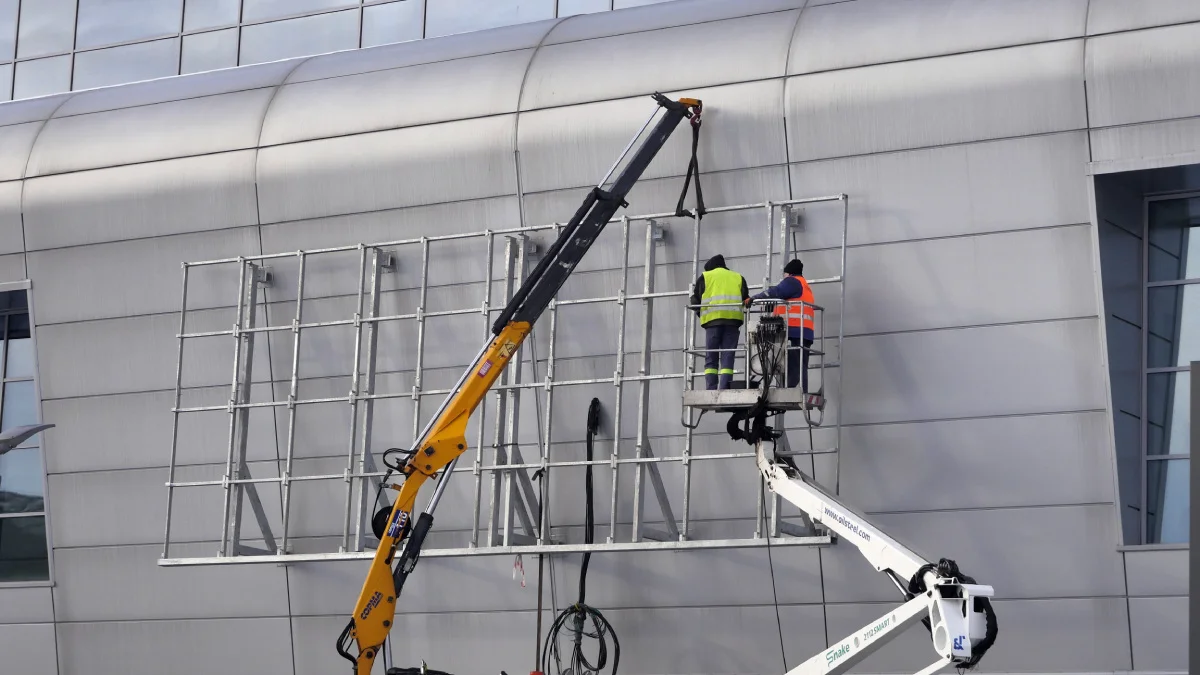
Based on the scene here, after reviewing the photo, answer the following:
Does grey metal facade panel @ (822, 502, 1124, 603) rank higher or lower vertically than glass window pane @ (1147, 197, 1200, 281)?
lower

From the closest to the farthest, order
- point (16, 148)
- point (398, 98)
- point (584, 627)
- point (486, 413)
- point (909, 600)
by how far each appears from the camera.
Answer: point (909, 600) < point (584, 627) < point (486, 413) < point (398, 98) < point (16, 148)

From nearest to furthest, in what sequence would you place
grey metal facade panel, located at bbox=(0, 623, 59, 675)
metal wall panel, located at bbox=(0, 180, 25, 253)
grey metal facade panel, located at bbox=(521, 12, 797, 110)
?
grey metal facade panel, located at bbox=(521, 12, 797, 110) < grey metal facade panel, located at bbox=(0, 623, 59, 675) < metal wall panel, located at bbox=(0, 180, 25, 253)

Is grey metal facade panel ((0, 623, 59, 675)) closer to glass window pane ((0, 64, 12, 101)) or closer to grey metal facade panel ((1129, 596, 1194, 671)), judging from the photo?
glass window pane ((0, 64, 12, 101))

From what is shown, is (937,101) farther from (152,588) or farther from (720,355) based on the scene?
(152,588)

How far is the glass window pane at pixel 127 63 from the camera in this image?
2195 cm

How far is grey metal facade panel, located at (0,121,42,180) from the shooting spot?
19094mm

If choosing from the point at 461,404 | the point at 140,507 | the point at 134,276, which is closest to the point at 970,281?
the point at 461,404

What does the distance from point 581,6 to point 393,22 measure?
297 cm

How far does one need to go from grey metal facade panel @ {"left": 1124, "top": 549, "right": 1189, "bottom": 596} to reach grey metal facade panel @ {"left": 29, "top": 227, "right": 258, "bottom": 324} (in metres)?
10.8

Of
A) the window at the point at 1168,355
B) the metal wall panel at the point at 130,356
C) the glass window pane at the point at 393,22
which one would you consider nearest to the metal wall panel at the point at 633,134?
the window at the point at 1168,355

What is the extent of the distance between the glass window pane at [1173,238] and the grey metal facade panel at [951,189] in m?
1.35

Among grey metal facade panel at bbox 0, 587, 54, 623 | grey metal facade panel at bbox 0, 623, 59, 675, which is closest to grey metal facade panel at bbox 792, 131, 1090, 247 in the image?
grey metal facade panel at bbox 0, 587, 54, 623

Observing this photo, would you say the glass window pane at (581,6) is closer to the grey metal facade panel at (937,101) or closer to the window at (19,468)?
the grey metal facade panel at (937,101)

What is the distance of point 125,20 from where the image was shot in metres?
22.4
